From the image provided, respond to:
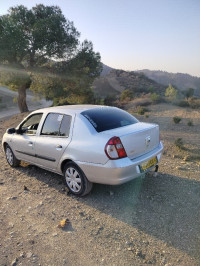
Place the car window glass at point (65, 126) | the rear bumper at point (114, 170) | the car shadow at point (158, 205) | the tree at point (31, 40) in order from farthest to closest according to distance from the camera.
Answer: the tree at point (31, 40), the car window glass at point (65, 126), the rear bumper at point (114, 170), the car shadow at point (158, 205)

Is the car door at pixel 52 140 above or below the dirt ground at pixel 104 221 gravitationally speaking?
above

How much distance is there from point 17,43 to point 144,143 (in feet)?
42.9

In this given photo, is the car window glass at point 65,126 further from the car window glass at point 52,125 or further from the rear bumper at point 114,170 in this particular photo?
the rear bumper at point 114,170

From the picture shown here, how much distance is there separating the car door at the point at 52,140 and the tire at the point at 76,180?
0.96 ft

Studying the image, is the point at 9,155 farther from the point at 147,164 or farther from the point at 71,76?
the point at 71,76

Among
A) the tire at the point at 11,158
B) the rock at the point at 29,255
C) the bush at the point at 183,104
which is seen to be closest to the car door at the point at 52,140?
the tire at the point at 11,158

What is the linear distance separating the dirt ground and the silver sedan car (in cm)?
47

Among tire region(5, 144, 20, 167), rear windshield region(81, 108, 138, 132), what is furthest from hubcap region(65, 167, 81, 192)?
tire region(5, 144, 20, 167)

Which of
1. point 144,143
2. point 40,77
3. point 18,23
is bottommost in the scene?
point 144,143

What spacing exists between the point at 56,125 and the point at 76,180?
1.13 meters

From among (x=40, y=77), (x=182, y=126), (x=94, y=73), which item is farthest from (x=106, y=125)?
(x=94, y=73)

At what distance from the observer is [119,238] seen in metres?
3.04

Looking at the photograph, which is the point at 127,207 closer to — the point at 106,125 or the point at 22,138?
the point at 106,125

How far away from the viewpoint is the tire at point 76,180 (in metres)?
3.99
